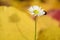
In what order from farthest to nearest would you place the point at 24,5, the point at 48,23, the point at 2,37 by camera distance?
1. the point at 24,5
2. the point at 48,23
3. the point at 2,37

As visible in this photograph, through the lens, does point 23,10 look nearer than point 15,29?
No

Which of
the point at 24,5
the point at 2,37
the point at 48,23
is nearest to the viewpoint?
the point at 2,37

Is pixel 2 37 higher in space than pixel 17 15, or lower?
lower

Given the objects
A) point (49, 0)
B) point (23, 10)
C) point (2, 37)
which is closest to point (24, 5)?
point (23, 10)

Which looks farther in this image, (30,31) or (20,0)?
(20,0)

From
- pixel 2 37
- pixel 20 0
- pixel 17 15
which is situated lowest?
pixel 2 37

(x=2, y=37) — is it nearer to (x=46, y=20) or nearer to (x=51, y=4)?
(x=46, y=20)

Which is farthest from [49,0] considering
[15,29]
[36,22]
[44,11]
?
[15,29]

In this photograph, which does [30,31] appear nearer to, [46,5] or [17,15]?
[17,15]

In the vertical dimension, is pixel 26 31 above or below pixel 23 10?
below
